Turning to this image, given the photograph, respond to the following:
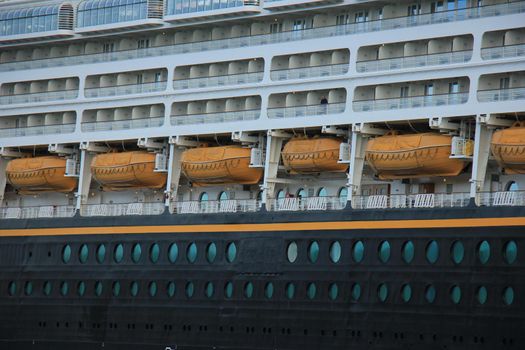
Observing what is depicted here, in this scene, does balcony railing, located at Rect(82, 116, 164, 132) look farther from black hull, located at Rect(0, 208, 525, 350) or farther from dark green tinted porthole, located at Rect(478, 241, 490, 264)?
dark green tinted porthole, located at Rect(478, 241, 490, 264)

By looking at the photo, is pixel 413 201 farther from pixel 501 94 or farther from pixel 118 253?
pixel 118 253

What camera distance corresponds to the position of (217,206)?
60.4 meters

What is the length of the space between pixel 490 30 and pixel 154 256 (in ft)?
51.5

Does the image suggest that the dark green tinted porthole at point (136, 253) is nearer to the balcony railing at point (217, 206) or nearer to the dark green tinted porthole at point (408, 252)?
the balcony railing at point (217, 206)

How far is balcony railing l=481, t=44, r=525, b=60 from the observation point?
171 feet

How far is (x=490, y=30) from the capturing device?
174 ft

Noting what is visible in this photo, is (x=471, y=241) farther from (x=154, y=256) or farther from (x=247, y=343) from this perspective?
(x=154, y=256)

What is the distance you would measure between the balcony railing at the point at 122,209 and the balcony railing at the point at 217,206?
2.84ft

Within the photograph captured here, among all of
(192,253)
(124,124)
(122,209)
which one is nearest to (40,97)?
(124,124)

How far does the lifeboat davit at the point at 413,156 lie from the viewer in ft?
176

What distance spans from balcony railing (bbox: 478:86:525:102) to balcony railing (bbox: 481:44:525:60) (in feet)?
3.61

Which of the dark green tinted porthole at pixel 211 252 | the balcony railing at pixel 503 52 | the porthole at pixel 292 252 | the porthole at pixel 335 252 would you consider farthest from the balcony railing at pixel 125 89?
the balcony railing at pixel 503 52

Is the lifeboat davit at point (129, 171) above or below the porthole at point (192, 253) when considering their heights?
above

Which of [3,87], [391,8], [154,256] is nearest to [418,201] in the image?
[391,8]
